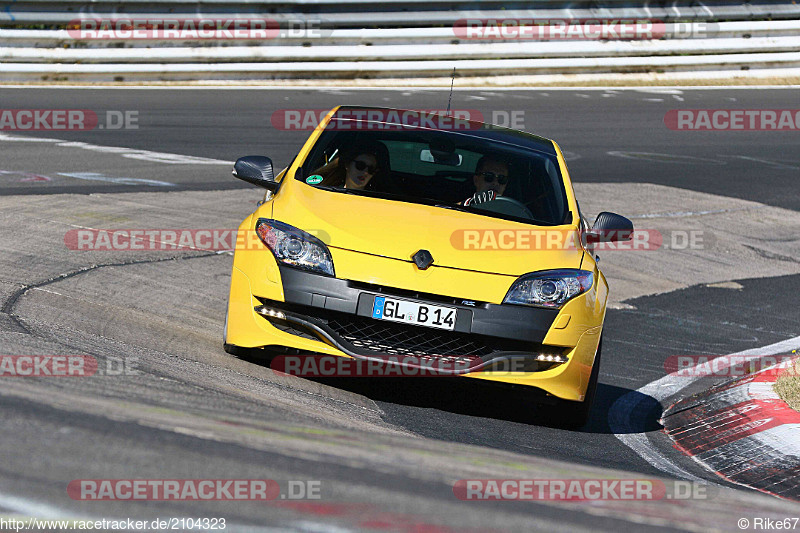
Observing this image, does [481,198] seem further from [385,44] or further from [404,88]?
[385,44]

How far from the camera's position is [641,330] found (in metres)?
8.67

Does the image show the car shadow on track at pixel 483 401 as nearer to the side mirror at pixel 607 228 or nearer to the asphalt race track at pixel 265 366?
the asphalt race track at pixel 265 366

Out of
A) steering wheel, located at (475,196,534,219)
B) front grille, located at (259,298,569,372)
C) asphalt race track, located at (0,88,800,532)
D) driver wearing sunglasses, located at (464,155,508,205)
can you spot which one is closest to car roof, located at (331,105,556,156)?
driver wearing sunglasses, located at (464,155,508,205)

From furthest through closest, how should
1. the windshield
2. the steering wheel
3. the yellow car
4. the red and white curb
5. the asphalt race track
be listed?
the windshield
the steering wheel
the yellow car
the red and white curb
the asphalt race track

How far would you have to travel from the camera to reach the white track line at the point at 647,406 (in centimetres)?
559

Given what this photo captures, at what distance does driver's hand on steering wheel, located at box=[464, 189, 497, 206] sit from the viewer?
21.9 feet

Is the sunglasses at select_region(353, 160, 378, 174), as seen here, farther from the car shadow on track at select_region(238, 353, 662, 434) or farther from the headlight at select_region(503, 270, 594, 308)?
the headlight at select_region(503, 270, 594, 308)

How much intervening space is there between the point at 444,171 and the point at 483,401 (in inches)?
61.4

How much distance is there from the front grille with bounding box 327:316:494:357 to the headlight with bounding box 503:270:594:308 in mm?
307

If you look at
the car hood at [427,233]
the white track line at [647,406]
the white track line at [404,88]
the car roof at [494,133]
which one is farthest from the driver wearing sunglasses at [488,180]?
the white track line at [404,88]

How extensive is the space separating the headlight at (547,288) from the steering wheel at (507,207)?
2.40 ft

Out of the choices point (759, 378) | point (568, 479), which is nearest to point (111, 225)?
point (759, 378)

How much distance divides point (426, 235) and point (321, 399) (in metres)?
0.99

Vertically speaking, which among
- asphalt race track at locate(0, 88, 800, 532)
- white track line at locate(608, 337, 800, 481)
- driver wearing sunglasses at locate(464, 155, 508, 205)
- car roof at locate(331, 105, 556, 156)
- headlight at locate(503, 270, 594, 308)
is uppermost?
car roof at locate(331, 105, 556, 156)
